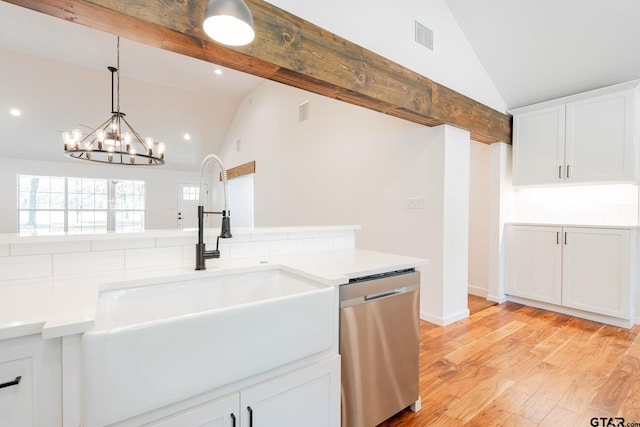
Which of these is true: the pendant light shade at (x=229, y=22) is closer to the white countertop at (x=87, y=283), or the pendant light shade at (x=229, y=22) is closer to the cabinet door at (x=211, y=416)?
the white countertop at (x=87, y=283)

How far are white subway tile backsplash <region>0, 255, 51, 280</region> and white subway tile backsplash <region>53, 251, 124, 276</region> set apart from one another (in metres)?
0.03

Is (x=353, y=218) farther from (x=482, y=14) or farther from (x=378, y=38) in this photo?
(x=482, y=14)

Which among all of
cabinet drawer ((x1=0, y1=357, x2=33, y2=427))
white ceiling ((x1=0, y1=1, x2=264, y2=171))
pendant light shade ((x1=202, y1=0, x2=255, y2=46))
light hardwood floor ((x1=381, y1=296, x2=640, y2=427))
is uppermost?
white ceiling ((x1=0, y1=1, x2=264, y2=171))

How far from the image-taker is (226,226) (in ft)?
5.07

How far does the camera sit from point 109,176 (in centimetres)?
730

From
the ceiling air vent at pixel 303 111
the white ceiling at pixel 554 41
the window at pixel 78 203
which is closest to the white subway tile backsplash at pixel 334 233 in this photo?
the white ceiling at pixel 554 41

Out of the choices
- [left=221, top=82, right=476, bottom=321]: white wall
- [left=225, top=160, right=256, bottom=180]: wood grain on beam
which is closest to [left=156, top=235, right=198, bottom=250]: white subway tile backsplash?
[left=221, top=82, right=476, bottom=321]: white wall

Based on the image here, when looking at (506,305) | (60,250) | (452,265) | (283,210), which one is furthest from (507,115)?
(60,250)

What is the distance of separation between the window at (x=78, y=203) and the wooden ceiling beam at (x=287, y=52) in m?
6.52

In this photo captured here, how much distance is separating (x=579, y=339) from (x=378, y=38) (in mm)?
3065

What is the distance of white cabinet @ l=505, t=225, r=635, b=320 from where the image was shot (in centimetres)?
283

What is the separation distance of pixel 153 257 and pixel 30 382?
0.73m

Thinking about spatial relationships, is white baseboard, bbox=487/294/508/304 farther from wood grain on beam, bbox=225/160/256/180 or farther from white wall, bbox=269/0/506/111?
wood grain on beam, bbox=225/160/256/180

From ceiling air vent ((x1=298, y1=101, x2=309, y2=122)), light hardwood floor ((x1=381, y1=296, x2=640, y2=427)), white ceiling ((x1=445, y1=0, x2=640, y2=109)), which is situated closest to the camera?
light hardwood floor ((x1=381, y1=296, x2=640, y2=427))
